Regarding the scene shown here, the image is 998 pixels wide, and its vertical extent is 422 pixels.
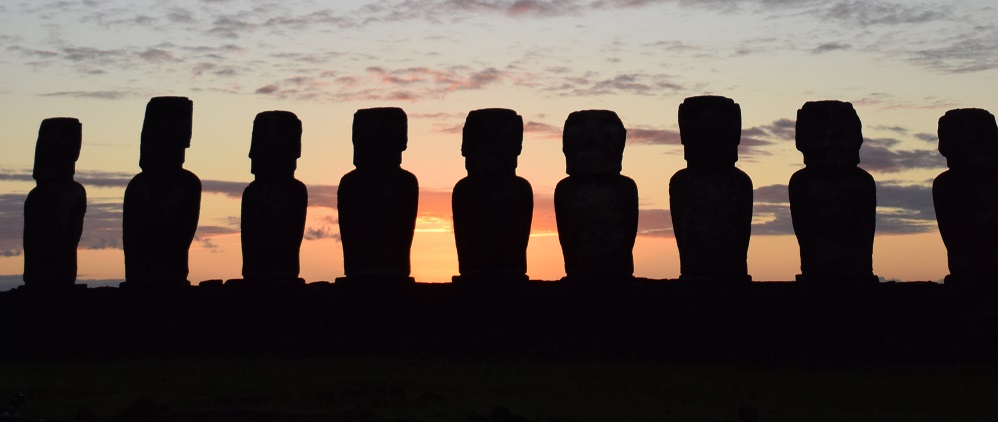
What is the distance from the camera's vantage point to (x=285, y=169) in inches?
545

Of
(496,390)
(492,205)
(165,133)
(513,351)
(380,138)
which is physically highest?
(165,133)

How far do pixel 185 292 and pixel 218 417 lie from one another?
559 cm

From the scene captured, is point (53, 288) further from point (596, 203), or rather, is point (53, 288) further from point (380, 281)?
point (596, 203)

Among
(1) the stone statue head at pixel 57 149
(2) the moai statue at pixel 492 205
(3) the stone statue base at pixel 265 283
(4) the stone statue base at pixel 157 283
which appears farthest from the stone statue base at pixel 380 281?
(1) the stone statue head at pixel 57 149

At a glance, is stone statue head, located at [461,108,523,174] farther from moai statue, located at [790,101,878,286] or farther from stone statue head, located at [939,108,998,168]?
stone statue head, located at [939,108,998,168]

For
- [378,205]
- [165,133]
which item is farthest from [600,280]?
[165,133]

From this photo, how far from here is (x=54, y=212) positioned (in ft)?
47.7

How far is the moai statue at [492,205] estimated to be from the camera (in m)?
12.9

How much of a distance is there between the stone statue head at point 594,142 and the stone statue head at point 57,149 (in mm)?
5673

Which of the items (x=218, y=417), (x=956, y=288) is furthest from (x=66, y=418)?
(x=956, y=288)

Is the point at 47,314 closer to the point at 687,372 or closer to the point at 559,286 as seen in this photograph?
the point at 559,286

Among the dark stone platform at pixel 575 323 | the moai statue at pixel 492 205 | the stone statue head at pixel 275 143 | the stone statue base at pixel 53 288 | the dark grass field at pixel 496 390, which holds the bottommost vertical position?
the dark grass field at pixel 496 390

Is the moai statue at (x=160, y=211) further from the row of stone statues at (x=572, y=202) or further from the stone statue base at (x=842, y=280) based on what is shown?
the stone statue base at (x=842, y=280)

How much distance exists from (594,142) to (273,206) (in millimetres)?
3381
